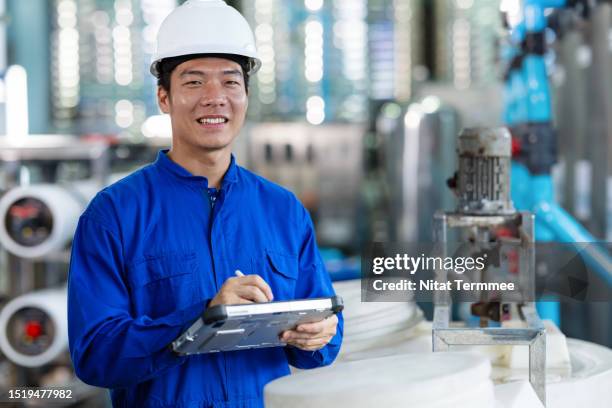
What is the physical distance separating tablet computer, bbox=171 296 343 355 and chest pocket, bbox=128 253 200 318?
12 centimetres


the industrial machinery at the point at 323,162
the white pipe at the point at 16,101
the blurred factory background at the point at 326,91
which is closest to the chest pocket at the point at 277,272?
the blurred factory background at the point at 326,91

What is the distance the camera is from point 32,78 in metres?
7.28

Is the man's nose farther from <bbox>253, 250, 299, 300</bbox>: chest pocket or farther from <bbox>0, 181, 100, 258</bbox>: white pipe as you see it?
<bbox>0, 181, 100, 258</bbox>: white pipe

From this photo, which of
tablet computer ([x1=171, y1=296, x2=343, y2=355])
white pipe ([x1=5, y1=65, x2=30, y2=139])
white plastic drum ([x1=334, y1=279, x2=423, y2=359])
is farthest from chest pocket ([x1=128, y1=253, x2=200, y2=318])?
white pipe ([x1=5, y1=65, x2=30, y2=139])

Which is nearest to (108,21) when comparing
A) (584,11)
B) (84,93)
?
(84,93)

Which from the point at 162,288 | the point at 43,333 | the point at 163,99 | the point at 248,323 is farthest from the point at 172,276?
the point at 43,333

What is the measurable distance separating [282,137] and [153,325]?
550cm

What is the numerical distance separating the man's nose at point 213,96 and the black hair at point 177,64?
7 centimetres

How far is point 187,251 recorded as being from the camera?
173 cm

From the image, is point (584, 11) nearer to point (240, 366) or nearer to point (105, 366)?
point (240, 366)

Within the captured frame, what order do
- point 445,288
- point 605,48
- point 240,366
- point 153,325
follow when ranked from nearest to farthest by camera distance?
1. point 153,325
2. point 240,366
3. point 445,288
4. point 605,48

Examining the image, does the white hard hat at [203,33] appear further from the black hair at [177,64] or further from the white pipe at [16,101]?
the white pipe at [16,101]

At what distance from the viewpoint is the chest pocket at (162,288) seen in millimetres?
1699

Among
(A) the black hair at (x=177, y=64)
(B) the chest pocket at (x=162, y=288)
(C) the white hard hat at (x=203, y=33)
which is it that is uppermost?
(C) the white hard hat at (x=203, y=33)
